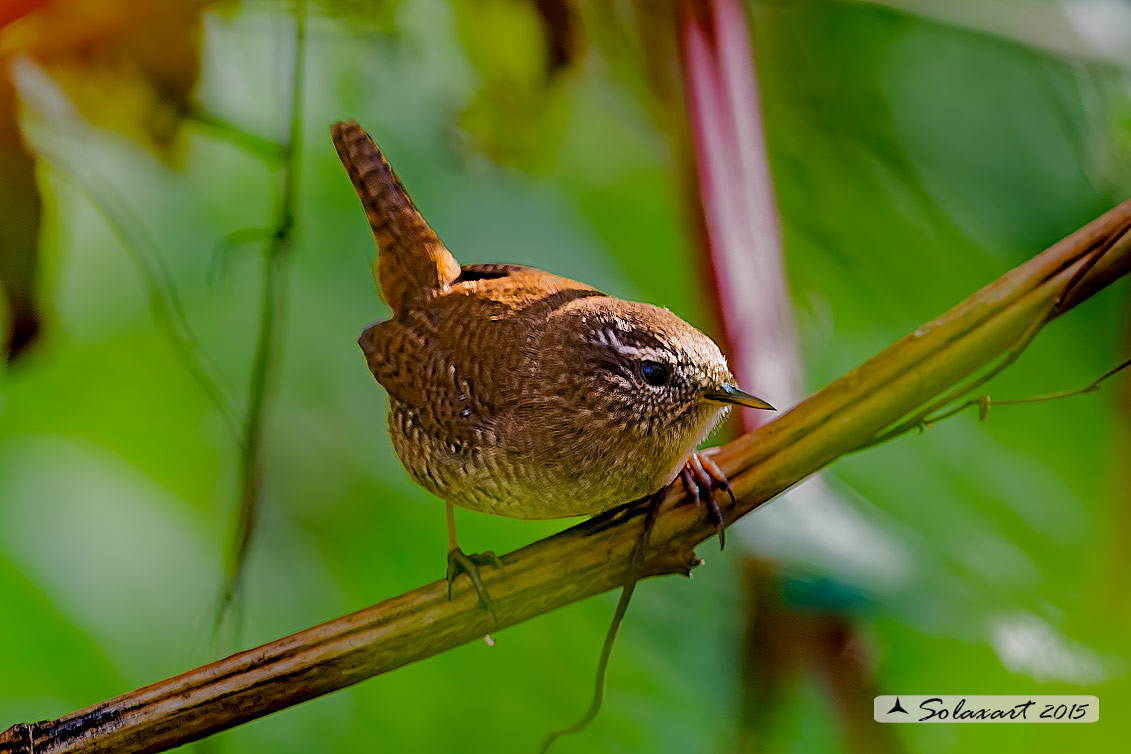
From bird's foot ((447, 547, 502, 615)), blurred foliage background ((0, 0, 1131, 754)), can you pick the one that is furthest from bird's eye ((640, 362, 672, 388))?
blurred foliage background ((0, 0, 1131, 754))

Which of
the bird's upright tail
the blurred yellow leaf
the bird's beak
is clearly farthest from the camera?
the blurred yellow leaf

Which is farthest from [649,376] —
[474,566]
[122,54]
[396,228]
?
[122,54]

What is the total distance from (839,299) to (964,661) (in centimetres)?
68

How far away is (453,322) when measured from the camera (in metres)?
1.32

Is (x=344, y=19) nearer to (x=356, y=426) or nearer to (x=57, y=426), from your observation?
(x=356, y=426)

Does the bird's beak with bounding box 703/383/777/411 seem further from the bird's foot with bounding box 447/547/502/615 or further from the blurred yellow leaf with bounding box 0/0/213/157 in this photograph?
the blurred yellow leaf with bounding box 0/0/213/157

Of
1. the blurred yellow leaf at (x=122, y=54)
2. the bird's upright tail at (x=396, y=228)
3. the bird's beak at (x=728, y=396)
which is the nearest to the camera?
the bird's beak at (x=728, y=396)

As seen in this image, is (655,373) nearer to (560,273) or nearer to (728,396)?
(728,396)

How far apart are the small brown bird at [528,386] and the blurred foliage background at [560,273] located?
0.25 meters

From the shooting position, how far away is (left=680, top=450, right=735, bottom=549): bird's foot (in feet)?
4.01

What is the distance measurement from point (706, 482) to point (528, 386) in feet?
0.93

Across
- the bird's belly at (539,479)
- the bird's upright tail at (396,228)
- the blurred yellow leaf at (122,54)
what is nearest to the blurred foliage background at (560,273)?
the blurred yellow leaf at (122,54)

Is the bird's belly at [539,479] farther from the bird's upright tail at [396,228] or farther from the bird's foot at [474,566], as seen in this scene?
the bird's upright tail at [396,228]

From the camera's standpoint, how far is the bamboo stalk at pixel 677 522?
45.8 inches
